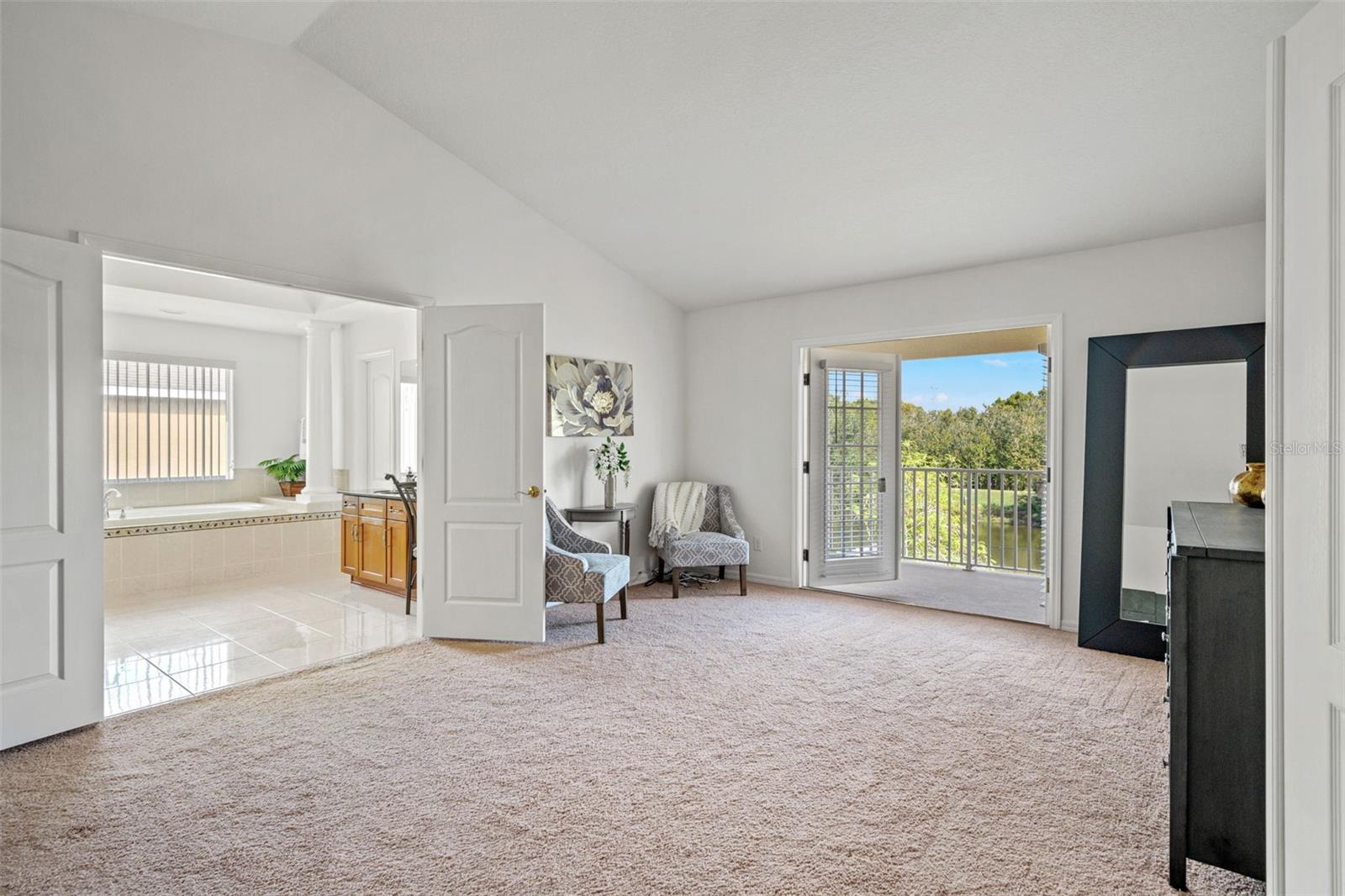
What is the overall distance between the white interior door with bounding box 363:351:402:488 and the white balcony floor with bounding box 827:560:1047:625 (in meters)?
4.66

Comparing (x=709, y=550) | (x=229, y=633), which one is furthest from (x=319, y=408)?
(x=709, y=550)

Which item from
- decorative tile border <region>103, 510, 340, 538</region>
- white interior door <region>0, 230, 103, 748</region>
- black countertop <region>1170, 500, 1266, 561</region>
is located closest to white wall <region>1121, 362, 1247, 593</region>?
black countertop <region>1170, 500, 1266, 561</region>

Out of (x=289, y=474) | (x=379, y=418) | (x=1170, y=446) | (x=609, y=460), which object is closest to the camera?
(x=1170, y=446)

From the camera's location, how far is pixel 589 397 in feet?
17.3

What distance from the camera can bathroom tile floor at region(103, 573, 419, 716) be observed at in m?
3.47

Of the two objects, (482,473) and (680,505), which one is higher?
(482,473)

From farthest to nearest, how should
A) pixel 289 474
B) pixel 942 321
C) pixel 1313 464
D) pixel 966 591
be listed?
pixel 289 474, pixel 966 591, pixel 942 321, pixel 1313 464

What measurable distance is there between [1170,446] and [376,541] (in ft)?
18.7

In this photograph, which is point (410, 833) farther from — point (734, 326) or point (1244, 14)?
point (734, 326)

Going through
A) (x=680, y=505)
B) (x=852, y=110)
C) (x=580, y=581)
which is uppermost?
(x=852, y=110)

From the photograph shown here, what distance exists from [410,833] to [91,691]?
A: 1.86 m

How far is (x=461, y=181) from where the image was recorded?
4.40 metres

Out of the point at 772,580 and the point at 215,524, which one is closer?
the point at 772,580

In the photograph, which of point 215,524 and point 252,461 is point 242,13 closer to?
point 215,524
